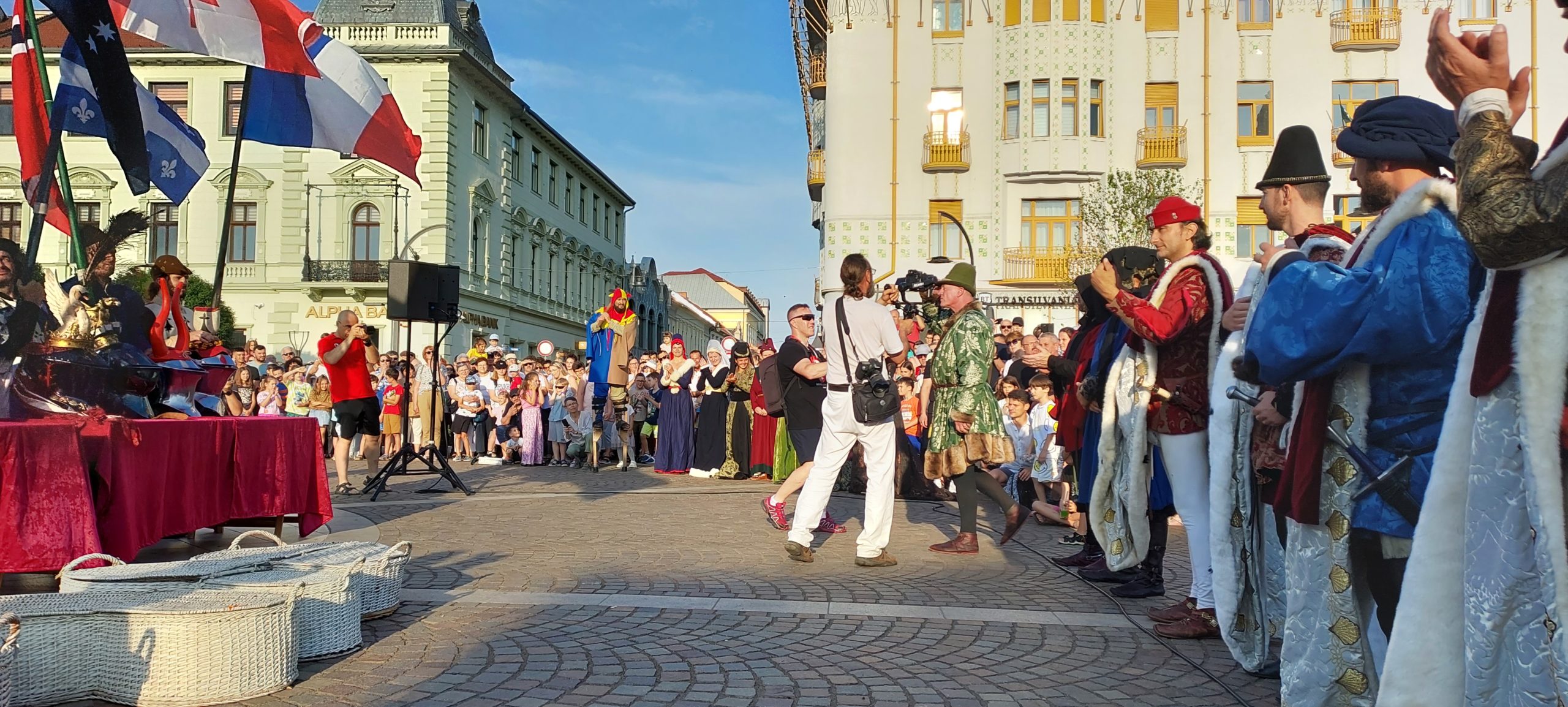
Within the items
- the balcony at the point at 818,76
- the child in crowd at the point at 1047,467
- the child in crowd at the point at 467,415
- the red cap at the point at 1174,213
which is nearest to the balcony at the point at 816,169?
the balcony at the point at 818,76

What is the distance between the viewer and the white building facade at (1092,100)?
98.1 feet

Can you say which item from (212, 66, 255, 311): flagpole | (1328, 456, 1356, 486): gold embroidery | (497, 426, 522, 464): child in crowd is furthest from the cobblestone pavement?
(497, 426, 522, 464): child in crowd

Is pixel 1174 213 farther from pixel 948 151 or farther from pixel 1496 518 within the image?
pixel 948 151

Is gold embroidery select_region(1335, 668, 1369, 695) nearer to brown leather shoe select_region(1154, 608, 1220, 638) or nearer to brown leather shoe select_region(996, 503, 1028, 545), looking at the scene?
brown leather shoe select_region(1154, 608, 1220, 638)

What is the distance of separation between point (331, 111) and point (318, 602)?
7.38 meters

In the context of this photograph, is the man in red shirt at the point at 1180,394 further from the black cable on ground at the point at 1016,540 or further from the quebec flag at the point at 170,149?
the quebec flag at the point at 170,149

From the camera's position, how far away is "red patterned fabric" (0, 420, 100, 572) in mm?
5062

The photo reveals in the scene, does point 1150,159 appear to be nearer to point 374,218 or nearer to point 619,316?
point 619,316

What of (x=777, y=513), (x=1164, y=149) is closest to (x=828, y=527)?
(x=777, y=513)

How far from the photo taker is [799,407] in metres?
8.82

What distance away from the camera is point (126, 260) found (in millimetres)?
38094

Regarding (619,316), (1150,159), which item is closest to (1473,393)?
(619,316)

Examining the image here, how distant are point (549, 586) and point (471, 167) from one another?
4011cm

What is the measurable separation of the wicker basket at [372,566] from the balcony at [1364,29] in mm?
31986
